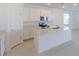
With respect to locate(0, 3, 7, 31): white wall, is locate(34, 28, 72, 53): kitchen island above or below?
below

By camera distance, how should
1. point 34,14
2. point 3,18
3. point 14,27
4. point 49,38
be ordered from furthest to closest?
point 34,14
point 14,27
point 49,38
point 3,18

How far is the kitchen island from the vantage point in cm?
434

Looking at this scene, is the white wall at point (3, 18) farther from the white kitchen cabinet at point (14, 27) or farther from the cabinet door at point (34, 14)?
the cabinet door at point (34, 14)

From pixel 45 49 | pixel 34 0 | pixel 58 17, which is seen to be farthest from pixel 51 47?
pixel 34 0

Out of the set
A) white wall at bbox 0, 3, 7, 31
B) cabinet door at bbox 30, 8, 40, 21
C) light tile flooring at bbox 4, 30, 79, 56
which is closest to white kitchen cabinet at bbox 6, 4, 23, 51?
white wall at bbox 0, 3, 7, 31

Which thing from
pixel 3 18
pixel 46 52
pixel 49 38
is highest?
pixel 3 18

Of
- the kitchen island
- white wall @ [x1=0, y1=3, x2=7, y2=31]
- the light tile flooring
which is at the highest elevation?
white wall @ [x1=0, y1=3, x2=7, y2=31]

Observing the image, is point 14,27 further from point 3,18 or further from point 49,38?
point 49,38

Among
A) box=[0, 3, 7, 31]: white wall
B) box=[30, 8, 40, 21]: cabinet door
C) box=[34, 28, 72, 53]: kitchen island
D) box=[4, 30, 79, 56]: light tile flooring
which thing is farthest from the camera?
box=[30, 8, 40, 21]: cabinet door

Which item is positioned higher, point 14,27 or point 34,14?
point 34,14

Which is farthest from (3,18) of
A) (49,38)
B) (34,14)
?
(34,14)

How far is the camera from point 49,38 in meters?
4.88

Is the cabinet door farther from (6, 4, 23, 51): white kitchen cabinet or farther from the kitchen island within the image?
the kitchen island

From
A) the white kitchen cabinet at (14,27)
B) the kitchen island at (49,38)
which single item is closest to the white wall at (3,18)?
the white kitchen cabinet at (14,27)
